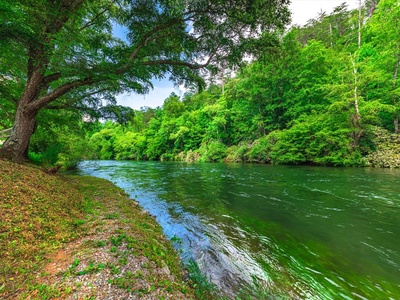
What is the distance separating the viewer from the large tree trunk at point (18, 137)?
6.01m

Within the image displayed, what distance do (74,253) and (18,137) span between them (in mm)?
5936

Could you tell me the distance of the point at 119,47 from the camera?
21.4 feet

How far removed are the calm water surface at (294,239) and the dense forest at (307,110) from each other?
5.69 metres

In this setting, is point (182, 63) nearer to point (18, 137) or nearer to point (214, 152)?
point (18, 137)

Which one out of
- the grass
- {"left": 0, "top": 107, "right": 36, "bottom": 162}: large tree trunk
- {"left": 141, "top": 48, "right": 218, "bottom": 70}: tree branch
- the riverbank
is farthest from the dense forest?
the riverbank

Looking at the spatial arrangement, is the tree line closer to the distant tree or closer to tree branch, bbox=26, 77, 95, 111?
the distant tree

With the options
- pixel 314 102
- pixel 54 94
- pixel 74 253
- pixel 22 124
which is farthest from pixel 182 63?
pixel 314 102

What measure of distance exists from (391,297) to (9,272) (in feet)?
16.4

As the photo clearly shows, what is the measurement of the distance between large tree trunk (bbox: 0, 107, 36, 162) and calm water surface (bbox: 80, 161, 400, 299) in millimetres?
4378

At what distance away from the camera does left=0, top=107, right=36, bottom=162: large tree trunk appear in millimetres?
6012

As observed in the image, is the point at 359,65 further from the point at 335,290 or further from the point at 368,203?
the point at 335,290

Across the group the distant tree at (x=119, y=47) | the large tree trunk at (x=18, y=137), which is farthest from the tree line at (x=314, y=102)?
the large tree trunk at (x=18, y=137)

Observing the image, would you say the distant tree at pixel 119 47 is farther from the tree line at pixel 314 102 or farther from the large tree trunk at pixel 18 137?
the tree line at pixel 314 102

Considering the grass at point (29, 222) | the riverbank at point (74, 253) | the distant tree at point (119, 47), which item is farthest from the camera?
the distant tree at point (119, 47)
